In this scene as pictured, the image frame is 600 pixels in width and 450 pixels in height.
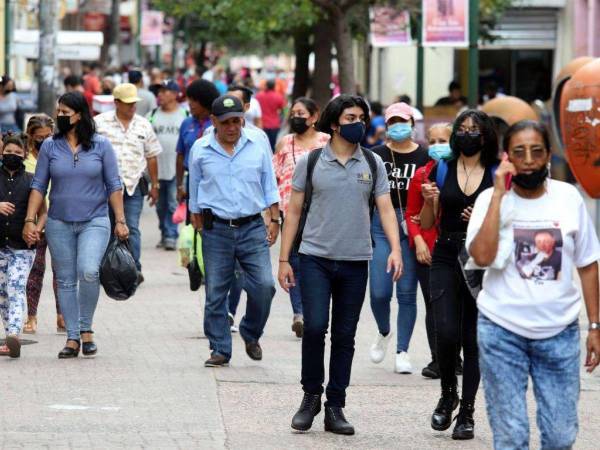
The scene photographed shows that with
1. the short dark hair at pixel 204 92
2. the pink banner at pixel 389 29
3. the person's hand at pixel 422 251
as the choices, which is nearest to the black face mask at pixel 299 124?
the short dark hair at pixel 204 92

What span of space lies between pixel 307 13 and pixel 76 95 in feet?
55.1

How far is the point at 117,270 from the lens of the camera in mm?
10297

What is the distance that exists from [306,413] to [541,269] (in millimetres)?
2425

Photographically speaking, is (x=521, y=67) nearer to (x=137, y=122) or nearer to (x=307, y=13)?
(x=307, y=13)

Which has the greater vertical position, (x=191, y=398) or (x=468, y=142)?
(x=468, y=142)

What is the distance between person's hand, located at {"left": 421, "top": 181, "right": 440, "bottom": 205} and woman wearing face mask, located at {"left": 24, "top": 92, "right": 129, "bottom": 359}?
2867 millimetres

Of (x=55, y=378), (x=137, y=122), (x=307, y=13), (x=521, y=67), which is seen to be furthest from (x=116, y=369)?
(x=521, y=67)

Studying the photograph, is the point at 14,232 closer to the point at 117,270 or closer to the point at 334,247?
the point at 117,270

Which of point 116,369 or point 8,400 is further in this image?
point 116,369

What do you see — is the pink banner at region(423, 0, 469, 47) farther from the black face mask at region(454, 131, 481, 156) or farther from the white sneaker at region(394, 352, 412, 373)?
the black face mask at region(454, 131, 481, 156)

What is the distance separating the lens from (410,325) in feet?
33.3

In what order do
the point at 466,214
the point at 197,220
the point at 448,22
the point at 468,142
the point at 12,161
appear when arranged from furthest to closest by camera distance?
the point at 448,22, the point at 12,161, the point at 197,220, the point at 466,214, the point at 468,142

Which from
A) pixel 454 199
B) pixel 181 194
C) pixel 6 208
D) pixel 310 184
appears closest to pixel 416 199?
pixel 454 199

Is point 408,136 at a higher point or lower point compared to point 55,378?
higher
